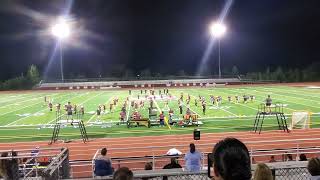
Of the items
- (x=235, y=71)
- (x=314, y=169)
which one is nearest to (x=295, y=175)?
(x=314, y=169)

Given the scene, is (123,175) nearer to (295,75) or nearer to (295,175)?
(295,175)

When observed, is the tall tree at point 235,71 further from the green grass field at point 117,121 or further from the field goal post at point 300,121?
the field goal post at point 300,121

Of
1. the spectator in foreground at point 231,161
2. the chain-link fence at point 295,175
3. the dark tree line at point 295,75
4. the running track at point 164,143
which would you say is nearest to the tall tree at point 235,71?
the dark tree line at point 295,75

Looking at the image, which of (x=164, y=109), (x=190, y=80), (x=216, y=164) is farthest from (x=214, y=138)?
(x=190, y=80)

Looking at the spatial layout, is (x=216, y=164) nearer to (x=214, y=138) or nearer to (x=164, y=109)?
(x=214, y=138)

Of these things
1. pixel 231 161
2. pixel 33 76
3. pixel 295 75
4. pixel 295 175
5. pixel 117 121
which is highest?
pixel 33 76

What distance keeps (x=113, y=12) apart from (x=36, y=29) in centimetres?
1520

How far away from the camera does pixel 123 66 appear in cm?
8981

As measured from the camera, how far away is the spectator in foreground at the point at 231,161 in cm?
244

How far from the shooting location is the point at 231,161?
96.0 inches

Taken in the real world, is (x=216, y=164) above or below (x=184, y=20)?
below

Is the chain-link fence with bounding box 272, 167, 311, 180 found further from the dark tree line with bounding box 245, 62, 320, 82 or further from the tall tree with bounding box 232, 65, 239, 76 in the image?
the tall tree with bounding box 232, 65, 239, 76

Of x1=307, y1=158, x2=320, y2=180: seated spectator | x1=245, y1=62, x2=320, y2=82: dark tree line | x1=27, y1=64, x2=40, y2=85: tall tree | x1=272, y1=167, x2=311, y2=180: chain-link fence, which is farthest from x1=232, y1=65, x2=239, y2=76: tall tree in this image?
x1=307, y1=158, x2=320, y2=180: seated spectator

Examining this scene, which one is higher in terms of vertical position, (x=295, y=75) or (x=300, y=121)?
(x=295, y=75)
